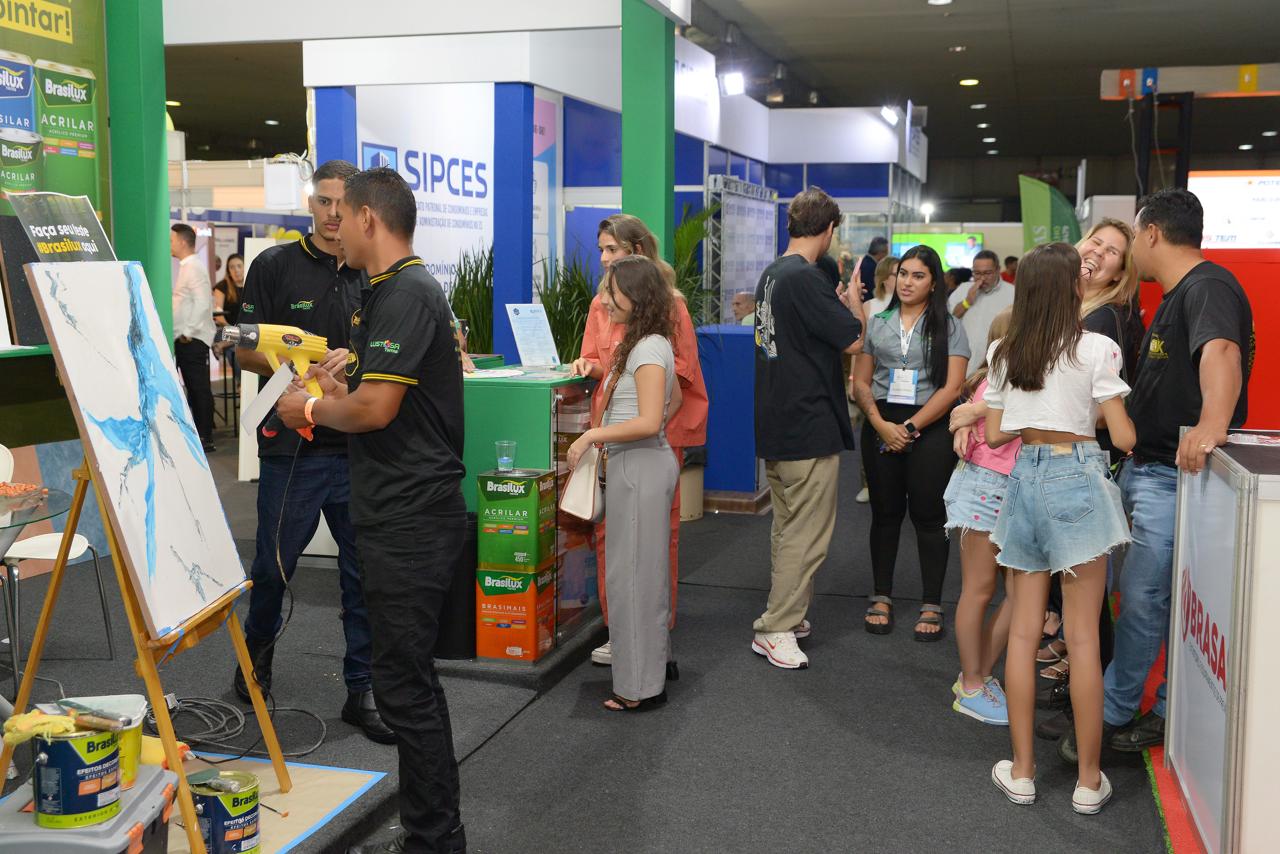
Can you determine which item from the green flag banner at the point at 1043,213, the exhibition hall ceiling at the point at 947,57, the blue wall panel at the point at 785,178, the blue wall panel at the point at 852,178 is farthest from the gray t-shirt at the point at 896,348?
the blue wall panel at the point at 785,178

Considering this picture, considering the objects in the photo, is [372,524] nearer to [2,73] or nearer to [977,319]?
[2,73]

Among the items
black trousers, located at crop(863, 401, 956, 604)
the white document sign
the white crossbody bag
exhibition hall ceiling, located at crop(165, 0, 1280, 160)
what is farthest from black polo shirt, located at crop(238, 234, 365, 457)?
exhibition hall ceiling, located at crop(165, 0, 1280, 160)

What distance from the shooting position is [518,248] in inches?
235

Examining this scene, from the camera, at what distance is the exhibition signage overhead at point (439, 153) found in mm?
6848

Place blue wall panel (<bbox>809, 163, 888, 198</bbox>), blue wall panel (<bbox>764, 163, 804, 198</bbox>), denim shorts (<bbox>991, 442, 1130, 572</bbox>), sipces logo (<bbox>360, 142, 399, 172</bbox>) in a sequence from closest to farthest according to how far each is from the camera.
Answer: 1. denim shorts (<bbox>991, 442, 1130, 572</bbox>)
2. sipces logo (<bbox>360, 142, 399, 172</bbox>)
3. blue wall panel (<bbox>809, 163, 888, 198</bbox>)
4. blue wall panel (<bbox>764, 163, 804, 198</bbox>)

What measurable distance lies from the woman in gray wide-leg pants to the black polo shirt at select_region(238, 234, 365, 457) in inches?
32.1

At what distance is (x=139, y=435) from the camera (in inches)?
94.1

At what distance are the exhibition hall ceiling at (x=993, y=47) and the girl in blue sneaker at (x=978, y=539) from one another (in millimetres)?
7941

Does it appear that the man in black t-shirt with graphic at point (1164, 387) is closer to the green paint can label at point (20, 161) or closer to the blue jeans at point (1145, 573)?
the blue jeans at point (1145, 573)

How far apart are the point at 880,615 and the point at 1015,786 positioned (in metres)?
1.50

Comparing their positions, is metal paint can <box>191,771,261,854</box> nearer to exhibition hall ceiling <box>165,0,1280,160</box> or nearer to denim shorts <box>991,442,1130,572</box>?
denim shorts <box>991,442,1130,572</box>

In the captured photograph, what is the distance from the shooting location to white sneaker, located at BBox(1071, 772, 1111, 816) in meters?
2.87

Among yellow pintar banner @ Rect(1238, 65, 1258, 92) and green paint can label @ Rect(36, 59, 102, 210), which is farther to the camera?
yellow pintar banner @ Rect(1238, 65, 1258, 92)

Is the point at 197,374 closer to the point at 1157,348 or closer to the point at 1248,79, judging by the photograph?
the point at 1248,79
